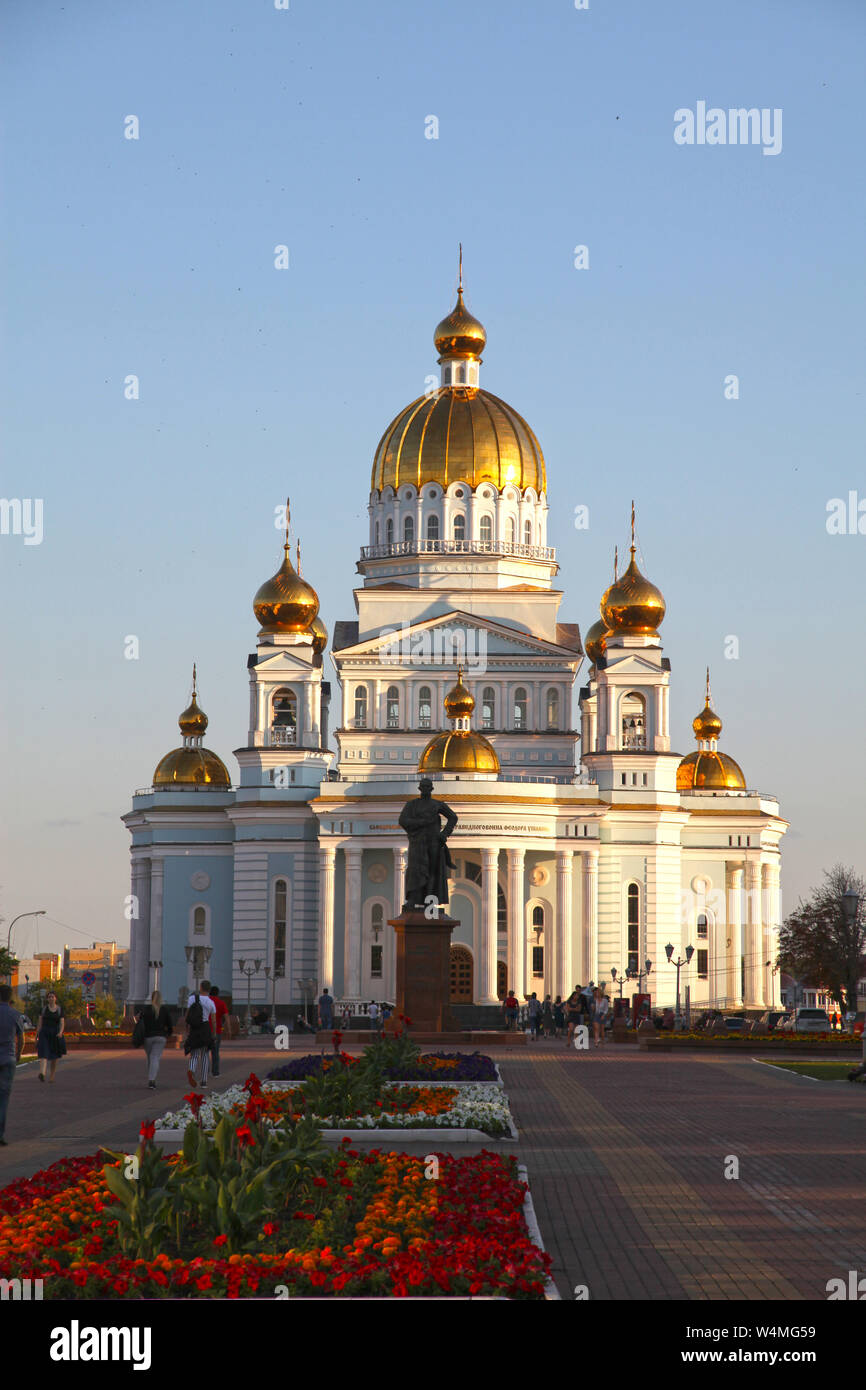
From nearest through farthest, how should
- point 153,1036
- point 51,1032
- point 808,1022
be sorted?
point 153,1036 → point 51,1032 → point 808,1022

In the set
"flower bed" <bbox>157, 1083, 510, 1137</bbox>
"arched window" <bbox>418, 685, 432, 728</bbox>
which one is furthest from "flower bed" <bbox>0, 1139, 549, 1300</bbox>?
"arched window" <bbox>418, 685, 432, 728</bbox>

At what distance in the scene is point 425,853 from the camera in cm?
4319

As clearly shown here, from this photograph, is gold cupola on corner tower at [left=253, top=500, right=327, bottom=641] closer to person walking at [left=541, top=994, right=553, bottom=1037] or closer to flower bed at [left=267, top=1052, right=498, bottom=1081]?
person walking at [left=541, top=994, right=553, bottom=1037]

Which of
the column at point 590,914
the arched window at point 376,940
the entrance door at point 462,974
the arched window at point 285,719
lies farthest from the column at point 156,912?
the column at point 590,914

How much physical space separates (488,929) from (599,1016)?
1578cm

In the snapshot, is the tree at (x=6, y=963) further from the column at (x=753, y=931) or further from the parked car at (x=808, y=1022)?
the parked car at (x=808, y=1022)

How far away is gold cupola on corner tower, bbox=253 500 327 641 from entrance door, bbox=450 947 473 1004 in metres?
15.4

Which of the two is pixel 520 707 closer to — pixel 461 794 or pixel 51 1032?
pixel 461 794

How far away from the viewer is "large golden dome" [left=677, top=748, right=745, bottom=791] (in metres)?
92.0

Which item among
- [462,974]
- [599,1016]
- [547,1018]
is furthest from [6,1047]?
[462,974]

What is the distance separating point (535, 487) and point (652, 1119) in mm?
60655
